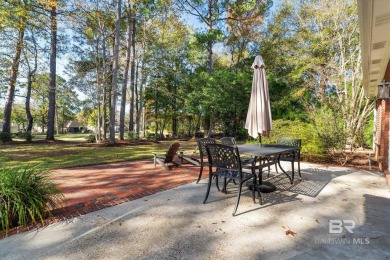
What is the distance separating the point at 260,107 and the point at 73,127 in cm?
6092

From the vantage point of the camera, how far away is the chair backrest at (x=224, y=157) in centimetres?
324

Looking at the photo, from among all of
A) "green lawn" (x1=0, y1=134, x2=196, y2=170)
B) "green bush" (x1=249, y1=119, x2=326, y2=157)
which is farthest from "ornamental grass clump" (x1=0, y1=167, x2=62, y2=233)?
"green bush" (x1=249, y1=119, x2=326, y2=157)

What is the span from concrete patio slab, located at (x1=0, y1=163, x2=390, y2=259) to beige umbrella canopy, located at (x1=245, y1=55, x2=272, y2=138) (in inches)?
50.3

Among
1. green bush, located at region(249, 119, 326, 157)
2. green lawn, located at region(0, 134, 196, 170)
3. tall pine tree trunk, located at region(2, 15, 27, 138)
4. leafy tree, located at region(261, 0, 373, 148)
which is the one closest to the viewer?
green lawn, located at region(0, 134, 196, 170)

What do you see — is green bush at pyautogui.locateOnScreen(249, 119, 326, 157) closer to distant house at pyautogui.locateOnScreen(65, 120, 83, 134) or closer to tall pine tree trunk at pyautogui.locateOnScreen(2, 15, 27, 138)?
tall pine tree trunk at pyautogui.locateOnScreen(2, 15, 27, 138)

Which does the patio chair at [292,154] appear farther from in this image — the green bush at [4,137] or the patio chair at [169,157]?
the green bush at [4,137]

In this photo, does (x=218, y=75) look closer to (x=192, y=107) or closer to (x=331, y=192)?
(x=192, y=107)

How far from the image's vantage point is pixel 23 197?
2.64 meters

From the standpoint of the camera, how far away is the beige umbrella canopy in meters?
4.03

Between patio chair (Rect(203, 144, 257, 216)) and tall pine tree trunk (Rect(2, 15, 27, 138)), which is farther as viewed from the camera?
tall pine tree trunk (Rect(2, 15, 27, 138))

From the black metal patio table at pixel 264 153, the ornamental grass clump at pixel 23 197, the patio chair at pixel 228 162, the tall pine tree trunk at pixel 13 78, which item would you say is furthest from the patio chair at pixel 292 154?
the tall pine tree trunk at pixel 13 78

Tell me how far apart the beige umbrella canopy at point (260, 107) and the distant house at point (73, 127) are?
5791cm

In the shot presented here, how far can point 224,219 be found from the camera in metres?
2.91

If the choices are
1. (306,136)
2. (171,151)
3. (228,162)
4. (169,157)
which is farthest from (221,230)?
(306,136)
